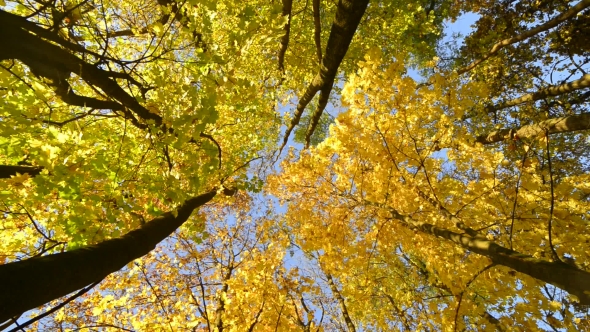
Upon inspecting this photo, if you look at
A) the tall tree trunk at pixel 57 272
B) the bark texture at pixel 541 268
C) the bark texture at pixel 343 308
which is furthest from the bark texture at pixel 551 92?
the tall tree trunk at pixel 57 272

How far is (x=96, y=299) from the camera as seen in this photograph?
5621 mm

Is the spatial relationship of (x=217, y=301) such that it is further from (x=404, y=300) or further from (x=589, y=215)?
(x=589, y=215)

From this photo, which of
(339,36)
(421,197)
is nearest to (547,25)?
(421,197)

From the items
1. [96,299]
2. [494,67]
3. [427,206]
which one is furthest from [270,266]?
[494,67]

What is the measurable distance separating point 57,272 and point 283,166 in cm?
429

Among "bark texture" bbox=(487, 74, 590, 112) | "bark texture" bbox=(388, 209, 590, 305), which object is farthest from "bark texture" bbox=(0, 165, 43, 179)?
"bark texture" bbox=(487, 74, 590, 112)

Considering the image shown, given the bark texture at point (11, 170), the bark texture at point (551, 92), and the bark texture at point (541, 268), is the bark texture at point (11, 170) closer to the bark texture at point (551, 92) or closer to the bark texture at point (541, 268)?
the bark texture at point (541, 268)

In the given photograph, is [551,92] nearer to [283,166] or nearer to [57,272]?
[283,166]

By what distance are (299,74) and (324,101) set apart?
3.56 meters

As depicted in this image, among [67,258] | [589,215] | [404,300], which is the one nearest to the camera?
[67,258]

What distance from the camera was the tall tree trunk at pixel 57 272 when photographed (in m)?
1.62

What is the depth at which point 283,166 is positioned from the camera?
5.93 metres

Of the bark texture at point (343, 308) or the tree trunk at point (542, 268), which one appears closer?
the tree trunk at point (542, 268)

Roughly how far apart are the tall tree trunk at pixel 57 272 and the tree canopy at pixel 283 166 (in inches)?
0.4
